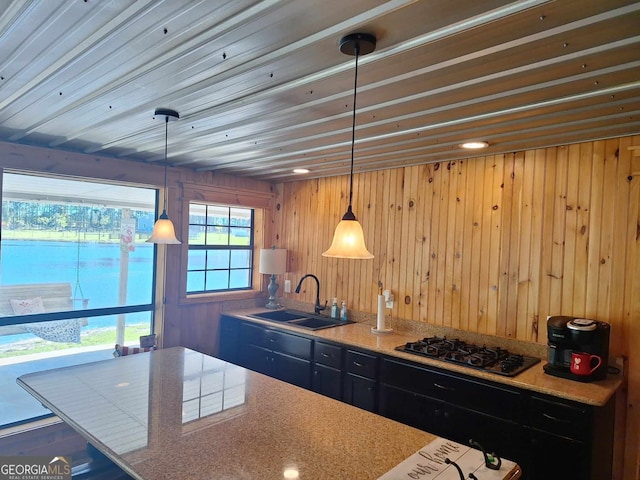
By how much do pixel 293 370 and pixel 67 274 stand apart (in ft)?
7.04

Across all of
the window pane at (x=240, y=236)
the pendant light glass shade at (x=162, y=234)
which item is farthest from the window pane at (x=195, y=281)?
the pendant light glass shade at (x=162, y=234)

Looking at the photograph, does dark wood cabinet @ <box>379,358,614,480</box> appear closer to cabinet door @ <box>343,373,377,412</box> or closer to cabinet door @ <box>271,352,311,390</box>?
A: cabinet door @ <box>343,373,377,412</box>

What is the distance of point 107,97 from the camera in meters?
2.08

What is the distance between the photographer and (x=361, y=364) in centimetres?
315

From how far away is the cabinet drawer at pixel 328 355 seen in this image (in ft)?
10.9

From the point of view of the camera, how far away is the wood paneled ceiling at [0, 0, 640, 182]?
4.17 ft

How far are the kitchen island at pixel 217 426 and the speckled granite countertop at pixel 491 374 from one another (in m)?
1.00

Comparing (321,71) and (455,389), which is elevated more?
(321,71)

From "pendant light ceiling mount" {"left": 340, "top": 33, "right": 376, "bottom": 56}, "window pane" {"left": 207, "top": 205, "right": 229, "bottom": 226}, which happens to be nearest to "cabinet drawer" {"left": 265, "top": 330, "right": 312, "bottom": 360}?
"window pane" {"left": 207, "top": 205, "right": 229, "bottom": 226}

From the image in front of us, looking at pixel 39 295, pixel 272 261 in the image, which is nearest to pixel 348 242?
pixel 272 261

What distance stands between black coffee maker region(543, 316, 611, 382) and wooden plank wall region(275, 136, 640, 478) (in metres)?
0.24

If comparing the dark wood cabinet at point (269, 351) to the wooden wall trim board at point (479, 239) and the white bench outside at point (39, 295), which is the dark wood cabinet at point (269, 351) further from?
the white bench outside at point (39, 295)

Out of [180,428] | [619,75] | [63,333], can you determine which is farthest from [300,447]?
[63,333]

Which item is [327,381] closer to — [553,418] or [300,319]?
[300,319]
